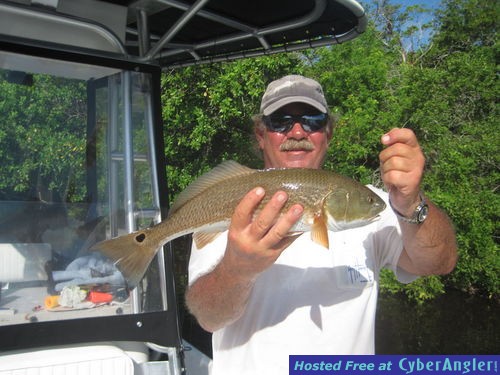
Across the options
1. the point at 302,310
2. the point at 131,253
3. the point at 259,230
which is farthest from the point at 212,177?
the point at 302,310

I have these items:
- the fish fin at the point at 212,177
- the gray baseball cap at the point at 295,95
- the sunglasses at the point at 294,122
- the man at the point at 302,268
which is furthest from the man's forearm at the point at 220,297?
the gray baseball cap at the point at 295,95

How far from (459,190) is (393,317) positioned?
170 inches

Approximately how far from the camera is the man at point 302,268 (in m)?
1.95

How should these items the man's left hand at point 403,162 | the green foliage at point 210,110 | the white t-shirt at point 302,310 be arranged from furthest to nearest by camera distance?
the green foliage at point 210,110
the white t-shirt at point 302,310
the man's left hand at point 403,162

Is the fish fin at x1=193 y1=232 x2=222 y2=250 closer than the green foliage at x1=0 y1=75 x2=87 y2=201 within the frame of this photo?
Yes

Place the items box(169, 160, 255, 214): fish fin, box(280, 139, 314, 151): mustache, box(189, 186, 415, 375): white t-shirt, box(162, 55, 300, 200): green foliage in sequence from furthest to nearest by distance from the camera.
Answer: box(162, 55, 300, 200): green foliage
box(280, 139, 314, 151): mustache
box(189, 186, 415, 375): white t-shirt
box(169, 160, 255, 214): fish fin

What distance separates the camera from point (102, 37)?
266 cm

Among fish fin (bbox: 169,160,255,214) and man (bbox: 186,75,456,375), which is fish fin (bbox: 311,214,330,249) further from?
fish fin (bbox: 169,160,255,214)

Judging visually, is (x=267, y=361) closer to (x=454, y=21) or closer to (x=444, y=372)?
(x=444, y=372)

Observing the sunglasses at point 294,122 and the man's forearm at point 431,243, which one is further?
the sunglasses at point 294,122

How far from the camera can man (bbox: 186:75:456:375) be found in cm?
195

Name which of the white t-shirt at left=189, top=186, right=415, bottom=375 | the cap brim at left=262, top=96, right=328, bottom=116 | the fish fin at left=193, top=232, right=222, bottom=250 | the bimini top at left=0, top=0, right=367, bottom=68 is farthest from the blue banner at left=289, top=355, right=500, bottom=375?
the bimini top at left=0, top=0, right=367, bottom=68

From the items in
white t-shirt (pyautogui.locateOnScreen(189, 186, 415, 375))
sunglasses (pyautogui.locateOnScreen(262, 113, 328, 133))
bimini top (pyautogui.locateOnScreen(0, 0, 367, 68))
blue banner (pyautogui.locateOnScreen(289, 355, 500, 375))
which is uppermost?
bimini top (pyautogui.locateOnScreen(0, 0, 367, 68))

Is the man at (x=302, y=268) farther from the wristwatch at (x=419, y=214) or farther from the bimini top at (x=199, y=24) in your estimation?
the bimini top at (x=199, y=24)
